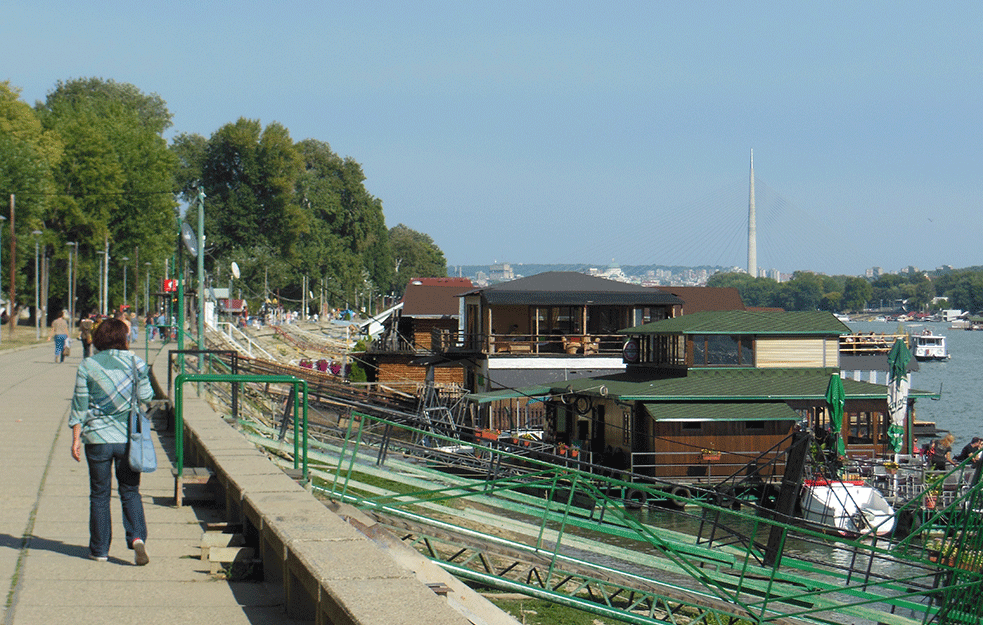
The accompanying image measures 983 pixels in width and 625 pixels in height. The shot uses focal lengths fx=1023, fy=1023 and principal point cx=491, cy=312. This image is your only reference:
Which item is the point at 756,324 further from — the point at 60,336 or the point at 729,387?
the point at 60,336

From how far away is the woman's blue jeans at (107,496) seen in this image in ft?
25.6

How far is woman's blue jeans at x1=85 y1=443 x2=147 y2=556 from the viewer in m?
7.80

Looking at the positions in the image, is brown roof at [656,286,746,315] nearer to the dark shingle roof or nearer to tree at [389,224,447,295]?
the dark shingle roof

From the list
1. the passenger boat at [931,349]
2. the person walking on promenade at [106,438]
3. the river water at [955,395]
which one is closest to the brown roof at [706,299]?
the river water at [955,395]

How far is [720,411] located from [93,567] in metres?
23.0

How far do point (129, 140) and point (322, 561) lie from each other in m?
79.4

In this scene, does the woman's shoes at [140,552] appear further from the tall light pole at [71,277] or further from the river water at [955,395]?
the tall light pole at [71,277]

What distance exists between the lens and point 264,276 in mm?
97000

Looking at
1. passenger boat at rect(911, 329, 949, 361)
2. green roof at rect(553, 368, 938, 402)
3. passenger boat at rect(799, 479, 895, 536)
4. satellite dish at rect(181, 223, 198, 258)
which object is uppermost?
satellite dish at rect(181, 223, 198, 258)

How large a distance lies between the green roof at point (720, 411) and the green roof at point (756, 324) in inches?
117

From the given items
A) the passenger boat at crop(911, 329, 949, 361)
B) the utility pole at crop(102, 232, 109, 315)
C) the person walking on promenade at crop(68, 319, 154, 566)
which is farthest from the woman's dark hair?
the passenger boat at crop(911, 329, 949, 361)

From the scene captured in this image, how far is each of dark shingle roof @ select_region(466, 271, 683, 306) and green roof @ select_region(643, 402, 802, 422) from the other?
453 inches

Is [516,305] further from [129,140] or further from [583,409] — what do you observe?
[129,140]

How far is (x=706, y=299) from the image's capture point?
57.8m
